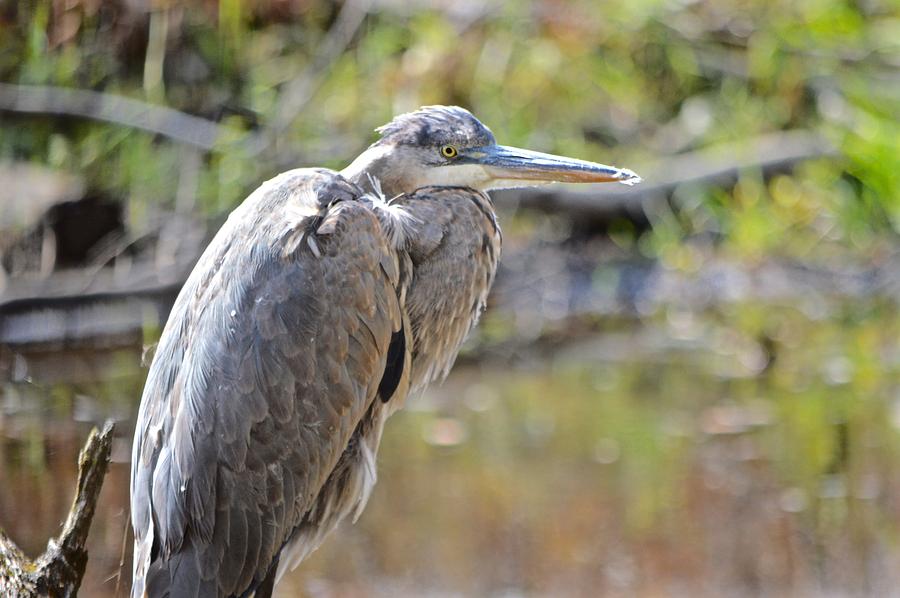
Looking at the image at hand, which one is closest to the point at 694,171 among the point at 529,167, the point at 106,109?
the point at 106,109

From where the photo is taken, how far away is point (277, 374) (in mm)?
3367

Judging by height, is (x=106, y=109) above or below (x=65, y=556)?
below

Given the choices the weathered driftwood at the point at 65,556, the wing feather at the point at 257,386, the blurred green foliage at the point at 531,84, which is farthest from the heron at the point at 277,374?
the blurred green foliage at the point at 531,84

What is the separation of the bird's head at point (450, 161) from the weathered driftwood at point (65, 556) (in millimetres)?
1169

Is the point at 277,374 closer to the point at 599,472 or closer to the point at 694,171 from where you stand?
the point at 599,472

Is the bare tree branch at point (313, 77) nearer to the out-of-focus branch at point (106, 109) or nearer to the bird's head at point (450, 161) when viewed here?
the out-of-focus branch at point (106, 109)

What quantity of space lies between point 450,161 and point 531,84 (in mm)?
4706

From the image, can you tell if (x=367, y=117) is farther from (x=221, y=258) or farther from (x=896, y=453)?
(x=221, y=258)

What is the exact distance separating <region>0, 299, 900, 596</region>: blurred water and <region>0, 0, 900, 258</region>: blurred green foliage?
1.06 metres

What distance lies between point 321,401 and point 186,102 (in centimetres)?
396

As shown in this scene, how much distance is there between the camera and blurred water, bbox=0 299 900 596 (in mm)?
4730

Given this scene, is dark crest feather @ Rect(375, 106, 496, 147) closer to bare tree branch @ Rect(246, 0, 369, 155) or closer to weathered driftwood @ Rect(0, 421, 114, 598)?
weathered driftwood @ Rect(0, 421, 114, 598)

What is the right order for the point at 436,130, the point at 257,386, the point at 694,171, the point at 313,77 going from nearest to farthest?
1. the point at 257,386
2. the point at 436,130
3. the point at 313,77
4. the point at 694,171

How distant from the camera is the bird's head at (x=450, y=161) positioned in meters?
3.73
